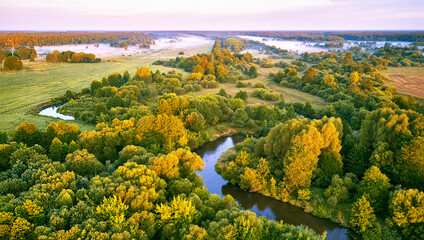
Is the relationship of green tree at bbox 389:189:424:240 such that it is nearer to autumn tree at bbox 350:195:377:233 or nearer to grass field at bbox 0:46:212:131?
autumn tree at bbox 350:195:377:233

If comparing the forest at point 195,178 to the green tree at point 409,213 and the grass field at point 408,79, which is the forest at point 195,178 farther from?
the grass field at point 408,79

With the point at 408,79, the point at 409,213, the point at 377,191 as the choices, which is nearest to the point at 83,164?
the point at 377,191

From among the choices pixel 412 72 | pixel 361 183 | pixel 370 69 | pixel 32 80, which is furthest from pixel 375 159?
pixel 32 80

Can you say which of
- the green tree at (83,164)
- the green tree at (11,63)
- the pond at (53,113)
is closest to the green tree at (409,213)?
the green tree at (83,164)

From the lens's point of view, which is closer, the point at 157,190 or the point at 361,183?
the point at 157,190

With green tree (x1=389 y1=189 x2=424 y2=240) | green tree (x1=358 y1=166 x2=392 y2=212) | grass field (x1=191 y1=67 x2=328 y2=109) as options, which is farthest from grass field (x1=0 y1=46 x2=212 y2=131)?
green tree (x1=389 y1=189 x2=424 y2=240)

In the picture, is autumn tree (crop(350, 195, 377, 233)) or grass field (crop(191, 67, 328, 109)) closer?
autumn tree (crop(350, 195, 377, 233))

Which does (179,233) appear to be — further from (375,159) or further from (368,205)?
(375,159)
